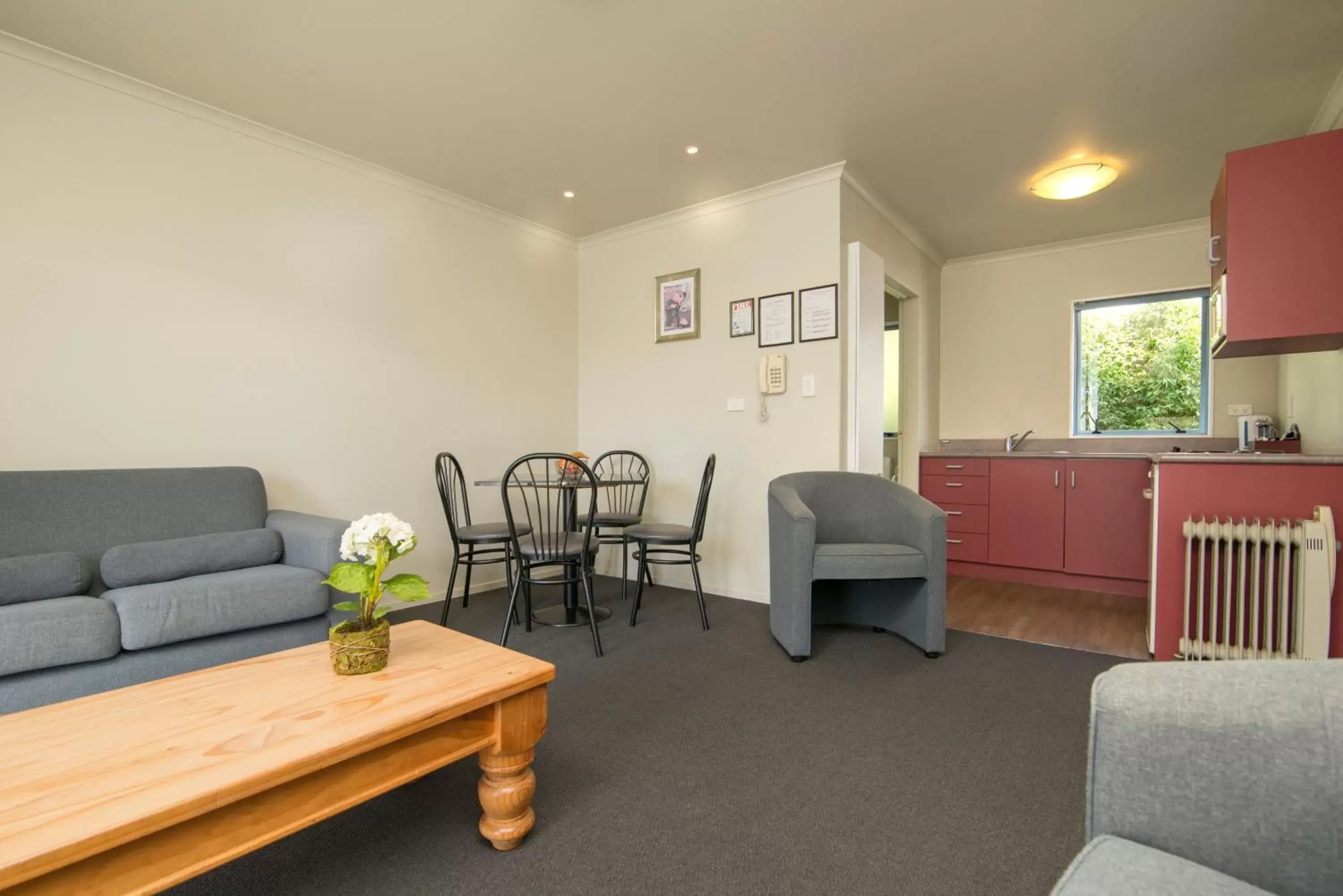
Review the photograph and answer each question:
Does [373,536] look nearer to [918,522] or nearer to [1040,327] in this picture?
[918,522]

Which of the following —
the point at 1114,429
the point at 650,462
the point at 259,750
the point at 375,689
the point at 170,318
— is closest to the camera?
the point at 259,750

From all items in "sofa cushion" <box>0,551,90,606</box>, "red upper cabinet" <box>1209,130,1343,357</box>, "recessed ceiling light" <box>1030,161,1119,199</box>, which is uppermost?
"recessed ceiling light" <box>1030,161,1119,199</box>

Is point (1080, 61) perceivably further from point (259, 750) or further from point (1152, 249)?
point (259, 750)

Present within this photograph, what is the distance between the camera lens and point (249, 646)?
7.16 ft

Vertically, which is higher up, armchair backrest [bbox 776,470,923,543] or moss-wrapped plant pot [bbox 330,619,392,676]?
armchair backrest [bbox 776,470,923,543]

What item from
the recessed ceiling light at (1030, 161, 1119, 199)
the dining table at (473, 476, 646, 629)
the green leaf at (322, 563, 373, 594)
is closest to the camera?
the green leaf at (322, 563, 373, 594)

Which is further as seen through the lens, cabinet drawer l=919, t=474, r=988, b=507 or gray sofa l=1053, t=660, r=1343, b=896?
cabinet drawer l=919, t=474, r=988, b=507

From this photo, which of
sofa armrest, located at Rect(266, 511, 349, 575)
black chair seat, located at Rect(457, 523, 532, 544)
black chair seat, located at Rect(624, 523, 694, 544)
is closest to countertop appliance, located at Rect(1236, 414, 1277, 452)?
black chair seat, located at Rect(624, 523, 694, 544)

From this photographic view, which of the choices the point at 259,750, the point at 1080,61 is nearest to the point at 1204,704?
the point at 259,750

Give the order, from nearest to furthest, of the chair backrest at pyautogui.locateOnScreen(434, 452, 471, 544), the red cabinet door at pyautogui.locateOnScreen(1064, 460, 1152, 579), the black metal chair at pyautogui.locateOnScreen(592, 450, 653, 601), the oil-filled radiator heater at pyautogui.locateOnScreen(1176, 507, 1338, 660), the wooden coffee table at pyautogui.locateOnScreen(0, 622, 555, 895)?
the wooden coffee table at pyautogui.locateOnScreen(0, 622, 555, 895) < the oil-filled radiator heater at pyautogui.locateOnScreen(1176, 507, 1338, 660) < the chair backrest at pyautogui.locateOnScreen(434, 452, 471, 544) < the red cabinet door at pyautogui.locateOnScreen(1064, 460, 1152, 579) < the black metal chair at pyautogui.locateOnScreen(592, 450, 653, 601)

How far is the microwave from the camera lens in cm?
227

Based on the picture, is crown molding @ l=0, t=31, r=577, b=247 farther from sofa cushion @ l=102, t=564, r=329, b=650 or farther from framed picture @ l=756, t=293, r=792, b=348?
sofa cushion @ l=102, t=564, r=329, b=650

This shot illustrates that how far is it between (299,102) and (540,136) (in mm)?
1076

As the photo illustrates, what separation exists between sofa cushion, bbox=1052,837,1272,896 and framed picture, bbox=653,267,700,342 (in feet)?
11.7
